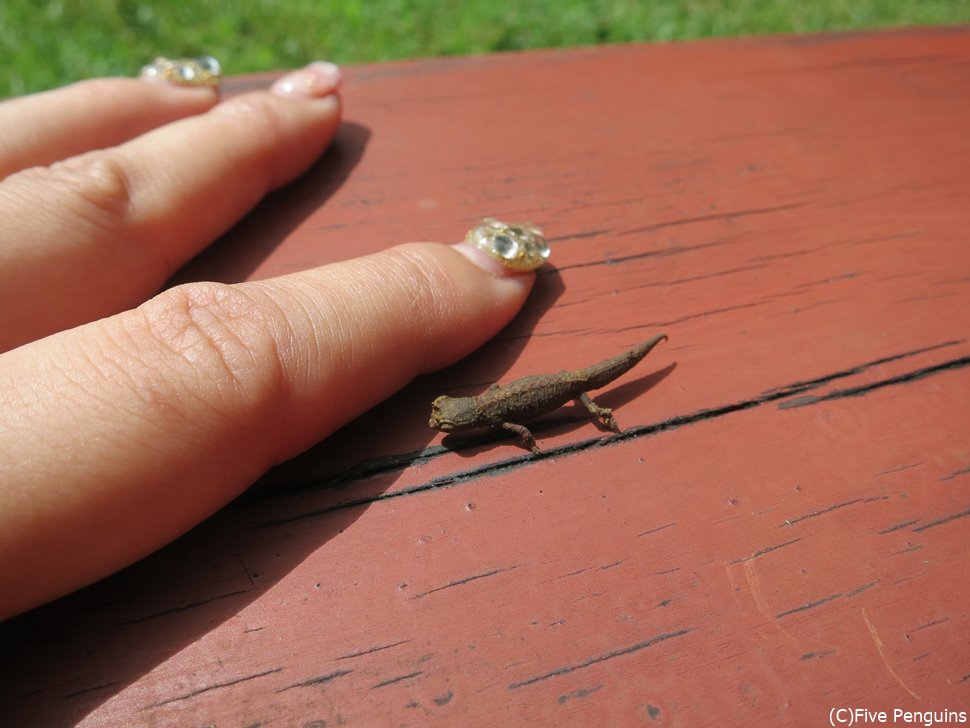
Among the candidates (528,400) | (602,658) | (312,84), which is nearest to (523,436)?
(528,400)

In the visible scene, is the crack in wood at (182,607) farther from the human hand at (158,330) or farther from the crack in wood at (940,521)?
the crack in wood at (940,521)

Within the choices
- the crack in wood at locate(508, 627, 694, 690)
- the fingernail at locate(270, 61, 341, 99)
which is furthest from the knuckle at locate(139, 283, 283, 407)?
the fingernail at locate(270, 61, 341, 99)

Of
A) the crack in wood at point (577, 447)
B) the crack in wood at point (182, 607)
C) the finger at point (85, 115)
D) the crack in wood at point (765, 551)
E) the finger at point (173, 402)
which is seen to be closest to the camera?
the finger at point (173, 402)

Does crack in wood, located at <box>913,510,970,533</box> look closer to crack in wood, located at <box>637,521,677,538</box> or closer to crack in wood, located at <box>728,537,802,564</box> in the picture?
crack in wood, located at <box>728,537,802,564</box>

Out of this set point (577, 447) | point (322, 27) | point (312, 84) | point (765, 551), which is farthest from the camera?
point (322, 27)

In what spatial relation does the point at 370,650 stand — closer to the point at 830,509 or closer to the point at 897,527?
the point at 830,509

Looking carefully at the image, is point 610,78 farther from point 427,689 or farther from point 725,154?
point 427,689

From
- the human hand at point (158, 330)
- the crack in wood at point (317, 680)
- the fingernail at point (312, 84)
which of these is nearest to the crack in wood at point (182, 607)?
the human hand at point (158, 330)
